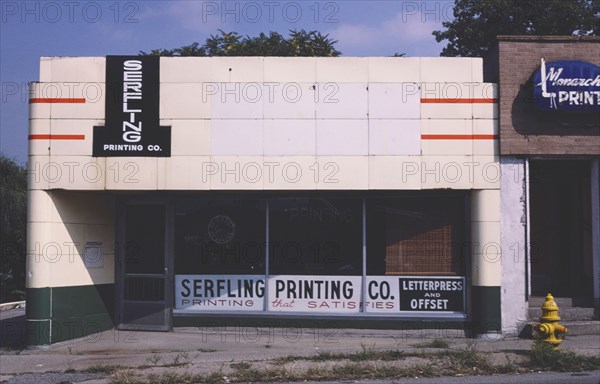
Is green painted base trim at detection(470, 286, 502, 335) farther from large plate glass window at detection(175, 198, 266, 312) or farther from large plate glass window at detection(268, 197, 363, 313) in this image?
large plate glass window at detection(175, 198, 266, 312)

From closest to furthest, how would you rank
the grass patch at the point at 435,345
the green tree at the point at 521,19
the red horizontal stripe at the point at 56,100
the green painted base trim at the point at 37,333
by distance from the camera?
1. the grass patch at the point at 435,345
2. the green painted base trim at the point at 37,333
3. the red horizontal stripe at the point at 56,100
4. the green tree at the point at 521,19

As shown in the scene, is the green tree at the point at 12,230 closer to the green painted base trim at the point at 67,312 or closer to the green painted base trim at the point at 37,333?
the green painted base trim at the point at 67,312

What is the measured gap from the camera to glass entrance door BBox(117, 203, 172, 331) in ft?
47.0

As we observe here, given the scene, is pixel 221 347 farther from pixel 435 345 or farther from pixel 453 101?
pixel 453 101

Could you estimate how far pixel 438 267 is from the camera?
14.0 m

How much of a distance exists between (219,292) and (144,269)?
1631mm

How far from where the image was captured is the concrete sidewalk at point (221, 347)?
36.6ft

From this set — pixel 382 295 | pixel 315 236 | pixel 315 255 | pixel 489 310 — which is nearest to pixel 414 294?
pixel 382 295

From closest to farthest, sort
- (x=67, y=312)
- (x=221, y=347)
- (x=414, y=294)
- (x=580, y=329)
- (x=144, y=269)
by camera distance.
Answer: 1. (x=221, y=347)
2. (x=580, y=329)
3. (x=67, y=312)
4. (x=414, y=294)
5. (x=144, y=269)

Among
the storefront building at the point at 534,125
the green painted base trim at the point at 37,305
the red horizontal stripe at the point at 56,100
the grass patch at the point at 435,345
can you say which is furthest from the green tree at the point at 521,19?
the green painted base trim at the point at 37,305

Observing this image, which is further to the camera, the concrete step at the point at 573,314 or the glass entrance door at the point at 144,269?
the glass entrance door at the point at 144,269

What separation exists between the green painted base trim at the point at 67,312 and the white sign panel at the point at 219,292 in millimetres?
1465

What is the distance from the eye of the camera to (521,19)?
32.6m

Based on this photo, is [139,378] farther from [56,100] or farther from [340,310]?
[56,100]
